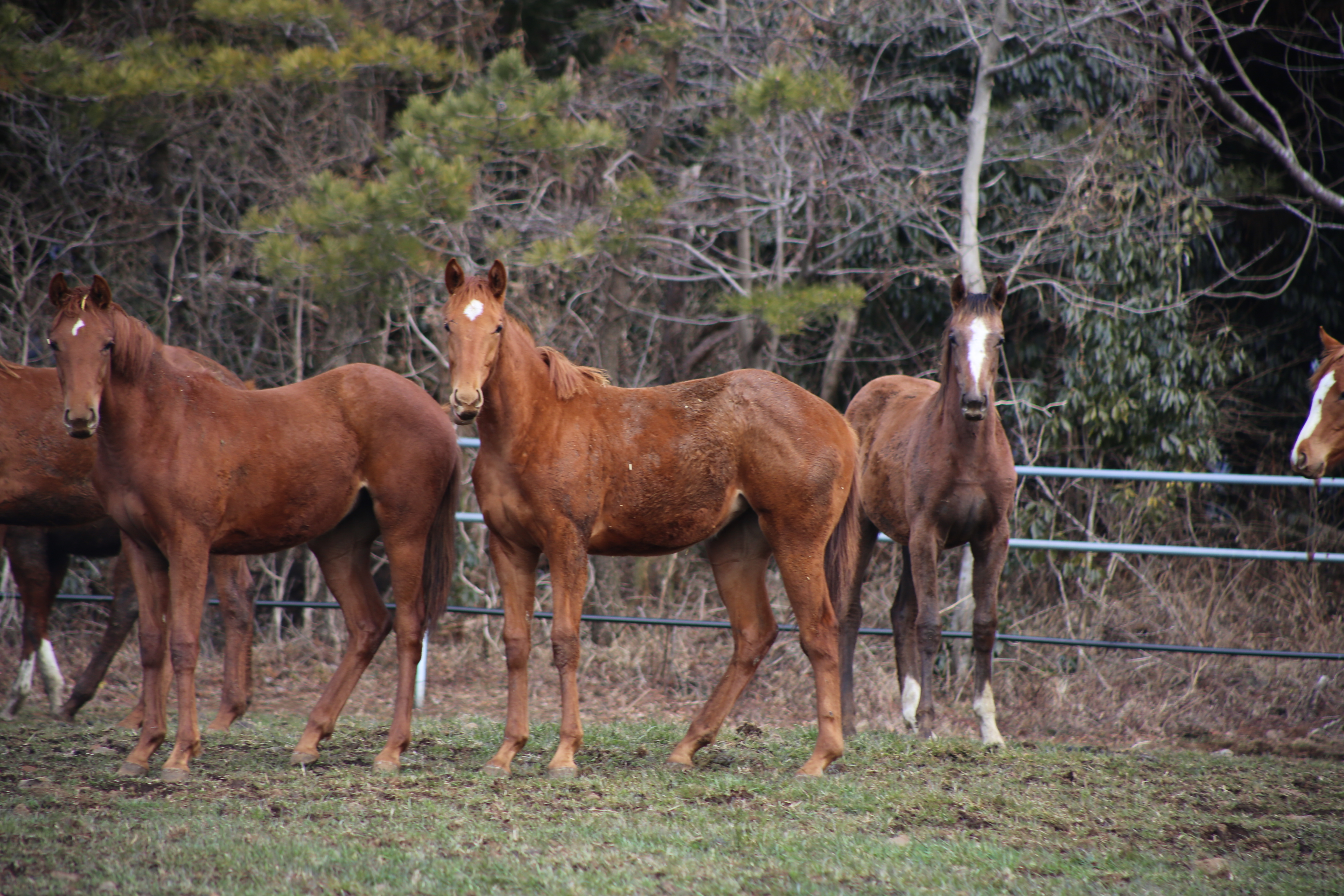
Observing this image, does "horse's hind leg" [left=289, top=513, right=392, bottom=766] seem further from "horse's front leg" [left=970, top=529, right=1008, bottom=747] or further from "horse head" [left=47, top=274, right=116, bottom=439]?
"horse's front leg" [left=970, top=529, right=1008, bottom=747]

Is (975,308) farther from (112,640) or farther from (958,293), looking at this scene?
(112,640)

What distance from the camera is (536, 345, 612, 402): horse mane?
500 cm

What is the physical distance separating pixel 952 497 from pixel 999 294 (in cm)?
112

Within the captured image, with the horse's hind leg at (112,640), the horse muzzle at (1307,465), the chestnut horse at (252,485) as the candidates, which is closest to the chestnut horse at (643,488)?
the chestnut horse at (252,485)

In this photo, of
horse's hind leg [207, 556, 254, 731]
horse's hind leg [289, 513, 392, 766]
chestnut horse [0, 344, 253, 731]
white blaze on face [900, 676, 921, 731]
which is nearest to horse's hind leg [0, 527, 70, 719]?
chestnut horse [0, 344, 253, 731]

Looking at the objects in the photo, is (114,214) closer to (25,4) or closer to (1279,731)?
(25,4)

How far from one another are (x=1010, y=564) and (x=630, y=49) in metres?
6.44

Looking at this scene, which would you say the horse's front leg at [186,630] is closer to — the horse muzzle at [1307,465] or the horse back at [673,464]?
the horse back at [673,464]

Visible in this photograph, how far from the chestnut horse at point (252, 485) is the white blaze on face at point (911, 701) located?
9.33 ft

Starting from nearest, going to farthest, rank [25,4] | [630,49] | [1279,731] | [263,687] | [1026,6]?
[1279,731], [263,687], [1026,6], [25,4], [630,49]

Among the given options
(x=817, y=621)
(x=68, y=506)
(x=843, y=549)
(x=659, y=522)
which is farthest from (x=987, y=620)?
(x=68, y=506)

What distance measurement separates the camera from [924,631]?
232 inches

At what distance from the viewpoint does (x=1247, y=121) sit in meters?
9.46

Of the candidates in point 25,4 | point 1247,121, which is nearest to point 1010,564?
point 1247,121
